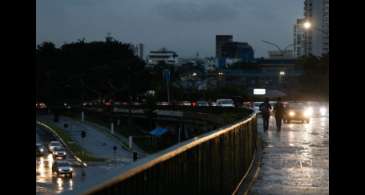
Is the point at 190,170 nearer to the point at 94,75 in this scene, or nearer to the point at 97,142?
the point at 97,142

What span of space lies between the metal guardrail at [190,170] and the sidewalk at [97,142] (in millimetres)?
69156

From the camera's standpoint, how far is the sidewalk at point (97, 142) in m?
95.5

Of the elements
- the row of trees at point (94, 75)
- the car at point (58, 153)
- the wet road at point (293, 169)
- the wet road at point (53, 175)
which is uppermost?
the row of trees at point (94, 75)

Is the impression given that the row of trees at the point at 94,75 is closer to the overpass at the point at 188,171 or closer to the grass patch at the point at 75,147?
the grass patch at the point at 75,147

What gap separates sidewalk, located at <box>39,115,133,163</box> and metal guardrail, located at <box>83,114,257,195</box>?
227 ft

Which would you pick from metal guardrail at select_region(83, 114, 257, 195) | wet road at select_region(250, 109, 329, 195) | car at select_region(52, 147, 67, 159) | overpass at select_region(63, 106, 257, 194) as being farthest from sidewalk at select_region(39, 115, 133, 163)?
metal guardrail at select_region(83, 114, 257, 195)

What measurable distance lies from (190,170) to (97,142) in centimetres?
10275

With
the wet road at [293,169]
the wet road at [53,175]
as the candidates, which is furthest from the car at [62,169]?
the wet road at [293,169]

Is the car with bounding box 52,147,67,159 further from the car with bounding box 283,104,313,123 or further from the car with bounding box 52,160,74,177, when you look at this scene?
the car with bounding box 283,104,313,123

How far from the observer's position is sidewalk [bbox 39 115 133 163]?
9551cm

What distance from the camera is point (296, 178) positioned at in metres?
16.6
